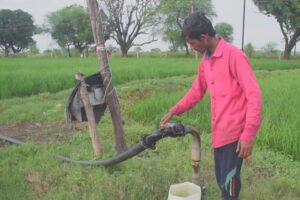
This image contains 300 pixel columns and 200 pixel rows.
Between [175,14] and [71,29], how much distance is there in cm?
1440

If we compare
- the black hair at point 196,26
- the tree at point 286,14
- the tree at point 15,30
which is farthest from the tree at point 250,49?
the black hair at point 196,26

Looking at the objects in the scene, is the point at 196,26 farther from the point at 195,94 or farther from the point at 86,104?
the point at 86,104

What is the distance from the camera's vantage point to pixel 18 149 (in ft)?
14.6

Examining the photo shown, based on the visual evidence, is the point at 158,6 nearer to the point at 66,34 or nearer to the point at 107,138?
the point at 66,34

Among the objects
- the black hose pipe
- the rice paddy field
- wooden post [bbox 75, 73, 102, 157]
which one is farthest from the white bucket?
wooden post [bbox 75, 73, 102, 157]

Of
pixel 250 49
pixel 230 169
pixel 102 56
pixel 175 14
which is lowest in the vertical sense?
pixel 250 49

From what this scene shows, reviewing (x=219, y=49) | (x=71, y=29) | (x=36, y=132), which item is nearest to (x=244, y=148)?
(x=219, y=49)

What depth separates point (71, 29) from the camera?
47.6 meters

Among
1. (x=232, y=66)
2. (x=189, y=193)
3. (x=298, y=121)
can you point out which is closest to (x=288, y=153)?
(x=298, y=121)

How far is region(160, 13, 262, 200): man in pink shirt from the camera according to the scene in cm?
228

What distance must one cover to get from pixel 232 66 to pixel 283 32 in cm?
3169

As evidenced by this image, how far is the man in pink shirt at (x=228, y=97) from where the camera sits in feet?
7.49

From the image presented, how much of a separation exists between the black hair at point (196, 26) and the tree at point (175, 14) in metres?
32.3

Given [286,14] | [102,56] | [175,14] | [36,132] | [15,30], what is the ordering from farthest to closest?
[15,30] < [175,14] < [286,14] < [36,132] < [102,56]
